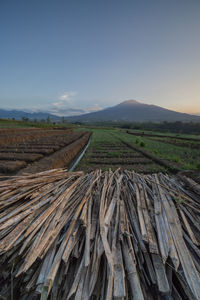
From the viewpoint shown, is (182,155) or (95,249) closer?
(95,249)

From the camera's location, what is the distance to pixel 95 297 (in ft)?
4.88

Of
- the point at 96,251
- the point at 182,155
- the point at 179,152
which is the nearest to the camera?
the point at 96,251

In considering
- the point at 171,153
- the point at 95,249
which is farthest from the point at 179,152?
the point at 95,249

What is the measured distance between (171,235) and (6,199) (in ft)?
10.3

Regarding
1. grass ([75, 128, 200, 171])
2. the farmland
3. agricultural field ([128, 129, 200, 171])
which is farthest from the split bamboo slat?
agricultural field ([128, 129, 200, 171])

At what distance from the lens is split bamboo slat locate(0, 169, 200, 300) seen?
1432 millimetres

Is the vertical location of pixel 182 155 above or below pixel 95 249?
below

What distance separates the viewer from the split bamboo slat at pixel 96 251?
4.70ft

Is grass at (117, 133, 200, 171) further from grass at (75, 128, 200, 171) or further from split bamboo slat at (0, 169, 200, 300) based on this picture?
split bamboo slat at (0, 169, 200, 300)

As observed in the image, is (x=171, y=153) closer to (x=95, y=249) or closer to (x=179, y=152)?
(x=179, y=152)

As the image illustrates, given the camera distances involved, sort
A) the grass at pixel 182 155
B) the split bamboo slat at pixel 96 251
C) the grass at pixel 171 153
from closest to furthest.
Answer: the split bamboo slat at pixel 96 251 → the grass at pixel 182 155 → the grass at pixel 171 153

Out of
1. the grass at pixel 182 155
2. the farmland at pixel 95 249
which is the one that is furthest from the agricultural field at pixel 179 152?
the farmland at pixel 95 249

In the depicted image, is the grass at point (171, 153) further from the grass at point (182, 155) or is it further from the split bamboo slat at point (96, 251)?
the split bamboo slat at point (96, 251)

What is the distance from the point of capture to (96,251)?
171 cm
